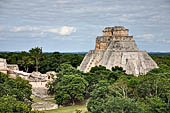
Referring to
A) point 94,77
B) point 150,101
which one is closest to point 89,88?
point 94,77

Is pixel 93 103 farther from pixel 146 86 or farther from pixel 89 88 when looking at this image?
pixel 89 88

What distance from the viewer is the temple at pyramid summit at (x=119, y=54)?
33.4 metres

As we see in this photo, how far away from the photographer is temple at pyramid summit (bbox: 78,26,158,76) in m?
33.4

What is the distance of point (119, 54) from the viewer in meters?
34.3

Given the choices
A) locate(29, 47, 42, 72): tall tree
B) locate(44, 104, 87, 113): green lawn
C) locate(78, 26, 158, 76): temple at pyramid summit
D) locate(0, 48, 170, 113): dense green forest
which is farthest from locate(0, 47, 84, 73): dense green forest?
locate(44, 104, 87, 113): green lawn

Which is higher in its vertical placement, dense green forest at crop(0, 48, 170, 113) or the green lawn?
dense green forest at crop(0, 48, 170, 113)

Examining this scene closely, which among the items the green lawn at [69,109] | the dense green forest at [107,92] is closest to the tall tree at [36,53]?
the dense green forest at [107,92]

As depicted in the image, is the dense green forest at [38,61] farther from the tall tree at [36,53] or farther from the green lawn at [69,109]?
the green lawn at [69,109]

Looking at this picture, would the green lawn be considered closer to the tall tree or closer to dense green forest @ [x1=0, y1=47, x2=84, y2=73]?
dense green forest @ [x1=0, y1=47, x2=84, y2=73]

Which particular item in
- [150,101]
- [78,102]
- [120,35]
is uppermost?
[120,35]

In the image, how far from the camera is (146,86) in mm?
19922

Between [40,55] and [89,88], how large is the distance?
22.1 m

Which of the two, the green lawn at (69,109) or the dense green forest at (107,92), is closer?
the dense green forest at (107,92)

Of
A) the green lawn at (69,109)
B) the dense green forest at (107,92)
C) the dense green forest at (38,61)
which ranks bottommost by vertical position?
the green lawn at (69,109)
